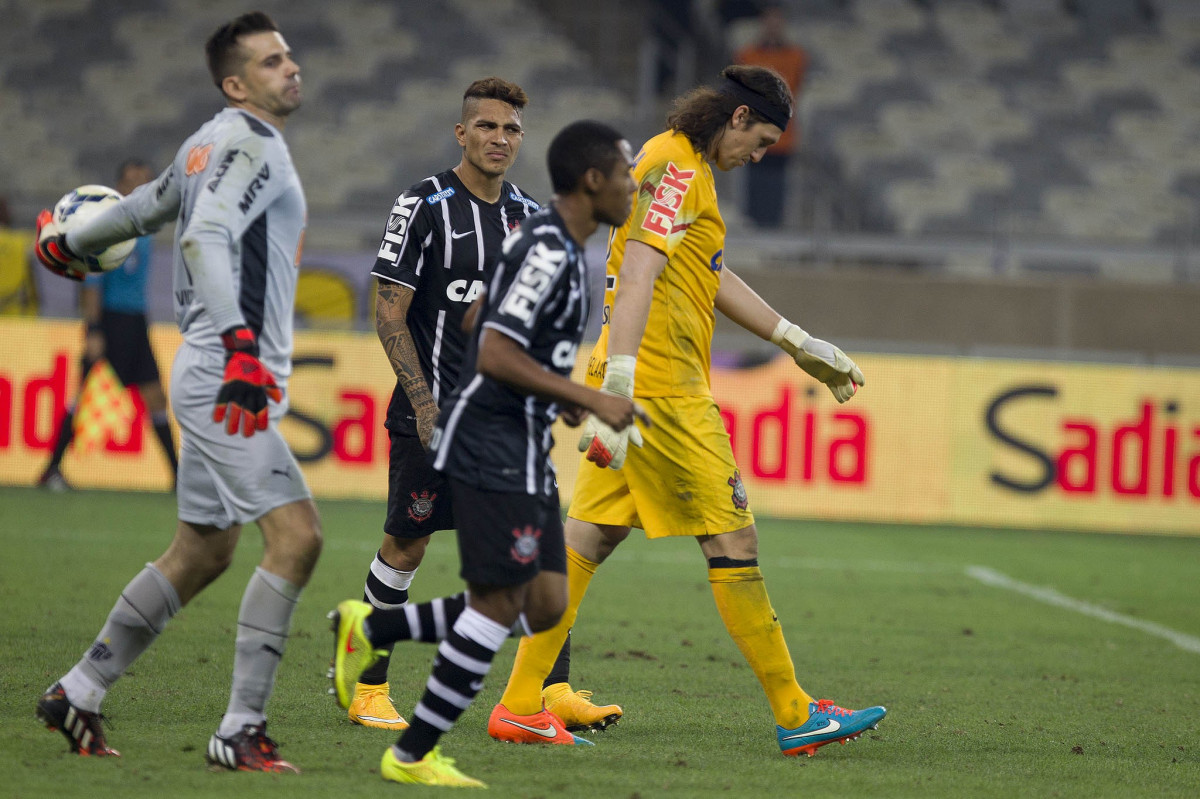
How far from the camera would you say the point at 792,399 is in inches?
484

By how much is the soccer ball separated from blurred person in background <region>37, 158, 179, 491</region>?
695 cm

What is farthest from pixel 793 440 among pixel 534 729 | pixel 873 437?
pixel 534 729

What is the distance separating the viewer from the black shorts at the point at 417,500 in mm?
5000

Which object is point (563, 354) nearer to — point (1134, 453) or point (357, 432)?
point (357, 432)

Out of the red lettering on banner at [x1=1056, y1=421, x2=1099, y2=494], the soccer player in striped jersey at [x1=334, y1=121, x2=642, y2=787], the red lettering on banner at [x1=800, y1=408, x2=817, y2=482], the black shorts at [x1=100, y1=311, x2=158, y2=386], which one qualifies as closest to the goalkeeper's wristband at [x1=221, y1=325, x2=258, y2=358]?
the soccer player in striped jersey at [x1=334, y1=121, x2=642, y2=787]

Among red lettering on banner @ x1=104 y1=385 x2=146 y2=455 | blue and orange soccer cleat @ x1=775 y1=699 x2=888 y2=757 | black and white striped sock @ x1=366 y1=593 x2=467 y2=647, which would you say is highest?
red lettering on banner @ x1=104 y1=385 x2=146 y2=455

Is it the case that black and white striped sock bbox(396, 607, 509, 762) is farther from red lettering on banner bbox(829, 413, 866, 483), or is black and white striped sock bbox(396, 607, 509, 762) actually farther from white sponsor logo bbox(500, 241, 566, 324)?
red lettering on banner bbox(829, 413, 866, 483)

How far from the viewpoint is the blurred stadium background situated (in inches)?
596

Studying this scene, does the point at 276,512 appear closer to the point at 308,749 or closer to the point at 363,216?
the point at 308,749

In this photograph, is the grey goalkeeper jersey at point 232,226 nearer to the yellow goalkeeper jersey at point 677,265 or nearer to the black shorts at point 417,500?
the black shorts at point 417,500

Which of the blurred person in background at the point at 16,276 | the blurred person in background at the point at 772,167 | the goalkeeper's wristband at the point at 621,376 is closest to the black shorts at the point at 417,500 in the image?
the goalkeeper's wristband at the point at 621,376

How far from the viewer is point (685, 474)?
4684 mm

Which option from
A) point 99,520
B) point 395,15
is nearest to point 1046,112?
point 395,15

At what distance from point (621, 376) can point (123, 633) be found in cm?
170
